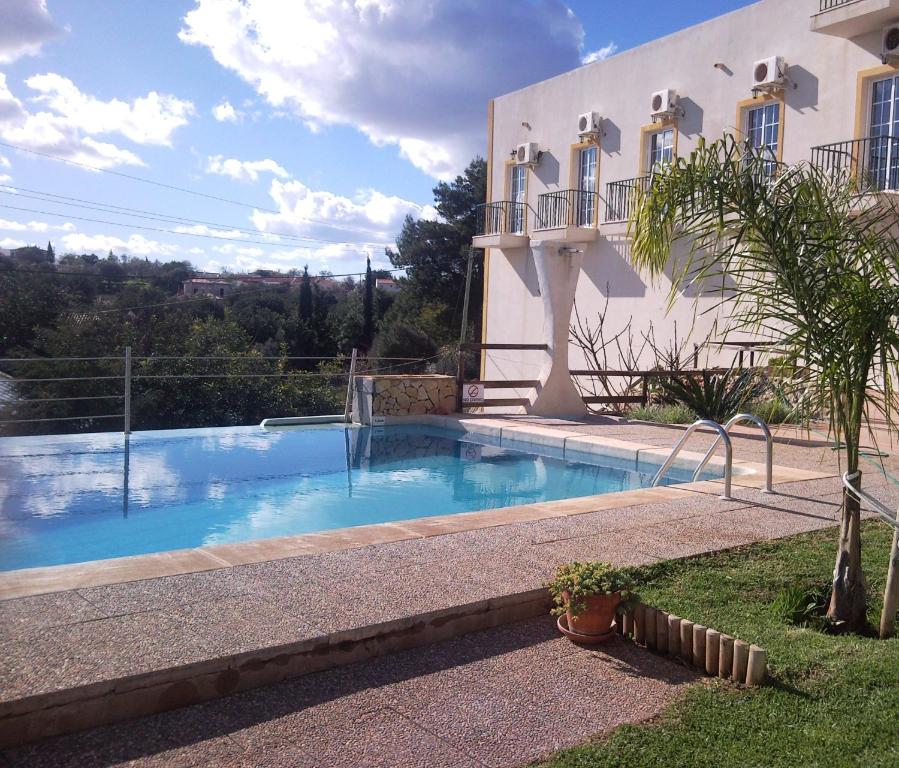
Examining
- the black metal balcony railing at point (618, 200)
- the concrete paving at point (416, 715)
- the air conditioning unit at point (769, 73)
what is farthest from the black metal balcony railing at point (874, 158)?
the concrete paving at point (416, 715)

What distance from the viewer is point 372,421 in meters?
13.2

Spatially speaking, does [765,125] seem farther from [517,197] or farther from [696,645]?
[696,645]

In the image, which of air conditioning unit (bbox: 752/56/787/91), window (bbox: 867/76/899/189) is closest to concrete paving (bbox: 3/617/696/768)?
window (bbox: 867/76/899/189)

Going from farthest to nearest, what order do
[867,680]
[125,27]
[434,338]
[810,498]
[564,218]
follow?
1. [434,338]
2. [564,218]
3. [125,27]
4. [810,498]
5. [867,680]

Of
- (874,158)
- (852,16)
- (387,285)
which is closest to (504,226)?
(874,158)

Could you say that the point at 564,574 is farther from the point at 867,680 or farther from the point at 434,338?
the point at 434,338

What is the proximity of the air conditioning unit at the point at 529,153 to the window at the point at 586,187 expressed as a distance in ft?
4.76

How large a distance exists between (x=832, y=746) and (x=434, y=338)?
Answer: 35867 millimetres

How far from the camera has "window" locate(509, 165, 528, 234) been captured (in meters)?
22.8

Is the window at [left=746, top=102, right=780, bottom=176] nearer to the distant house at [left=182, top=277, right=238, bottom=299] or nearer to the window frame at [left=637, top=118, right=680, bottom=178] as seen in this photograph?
the window frame at [left=637, top=118, right=680, bottom=178]

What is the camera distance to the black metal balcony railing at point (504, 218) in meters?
22.9

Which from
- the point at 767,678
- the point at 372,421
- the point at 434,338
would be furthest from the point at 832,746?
the point at 434,338

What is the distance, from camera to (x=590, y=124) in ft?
65.0

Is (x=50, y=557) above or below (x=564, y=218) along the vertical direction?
below
